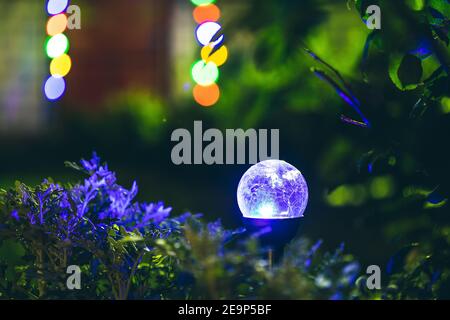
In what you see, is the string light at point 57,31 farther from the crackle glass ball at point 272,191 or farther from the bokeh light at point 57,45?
the crackle glass ball at point 272,191

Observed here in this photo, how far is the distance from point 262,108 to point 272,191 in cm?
136

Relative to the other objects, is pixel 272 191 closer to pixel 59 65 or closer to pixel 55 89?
pixel 59 65

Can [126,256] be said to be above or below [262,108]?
below

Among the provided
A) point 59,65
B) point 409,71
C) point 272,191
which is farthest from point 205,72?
point 409,71

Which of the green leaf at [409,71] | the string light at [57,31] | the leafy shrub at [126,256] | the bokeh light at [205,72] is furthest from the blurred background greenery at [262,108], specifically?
the string light at [57,31]

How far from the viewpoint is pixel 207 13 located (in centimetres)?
1234

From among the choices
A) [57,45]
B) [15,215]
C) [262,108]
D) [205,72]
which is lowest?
[15,215]

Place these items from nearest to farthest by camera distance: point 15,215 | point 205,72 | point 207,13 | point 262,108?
1. point 15,215
2. point 262,108
3. point 205,72
4. point 207,13

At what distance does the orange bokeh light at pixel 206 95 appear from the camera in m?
11.3

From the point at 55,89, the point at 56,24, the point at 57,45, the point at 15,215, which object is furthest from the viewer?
the point at 55,89

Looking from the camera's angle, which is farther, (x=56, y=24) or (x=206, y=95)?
(x=206, y=95)

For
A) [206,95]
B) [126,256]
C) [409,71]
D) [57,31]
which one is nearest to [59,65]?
[206,95]

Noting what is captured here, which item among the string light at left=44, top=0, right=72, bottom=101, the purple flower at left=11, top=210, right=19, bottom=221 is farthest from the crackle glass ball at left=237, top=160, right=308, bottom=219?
the string light at left=44, top=0, right=72, bottom=101

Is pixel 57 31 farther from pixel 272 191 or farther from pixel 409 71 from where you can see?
pixel 409 71
